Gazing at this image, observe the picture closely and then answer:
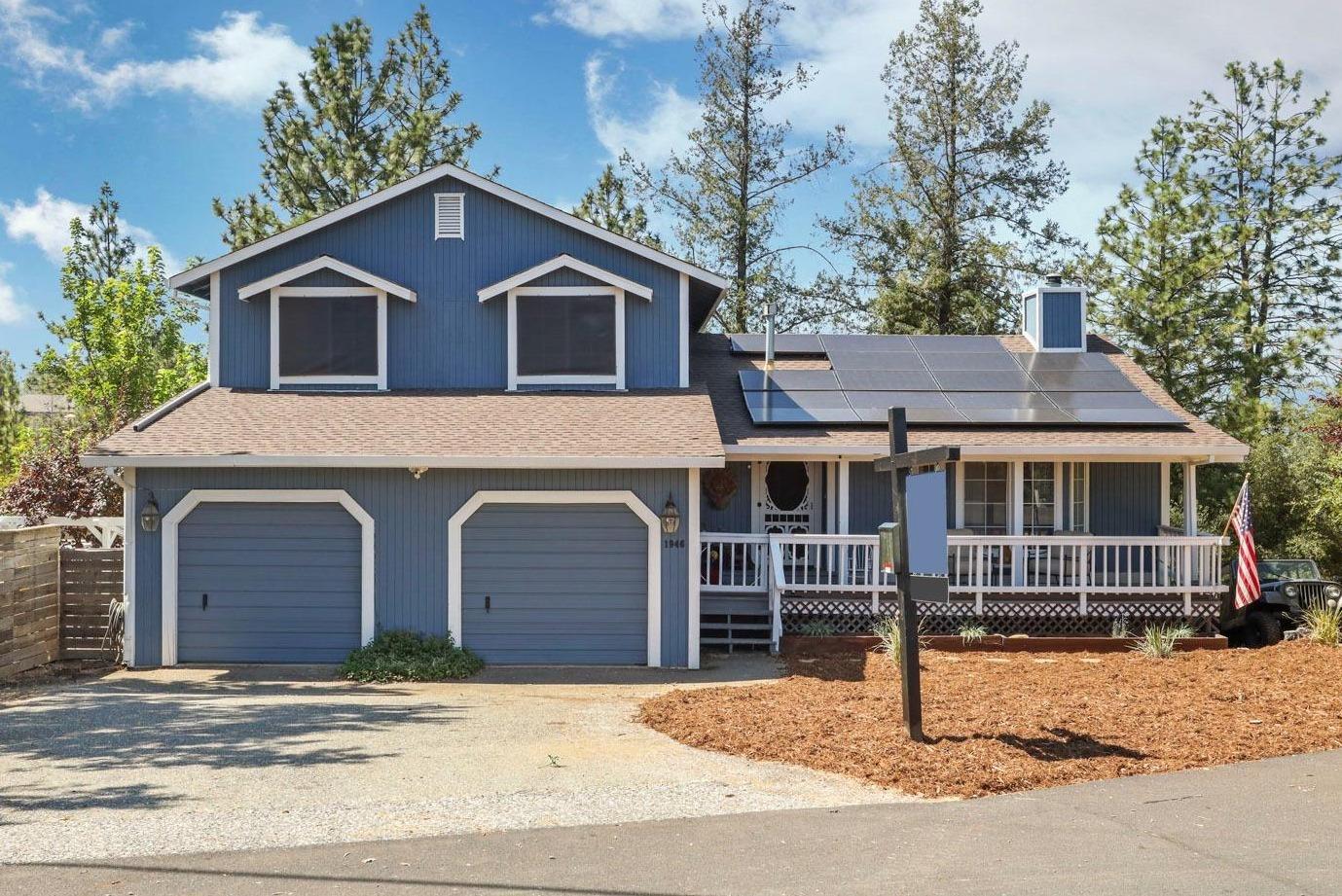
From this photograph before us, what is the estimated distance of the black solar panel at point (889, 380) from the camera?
16609 mm

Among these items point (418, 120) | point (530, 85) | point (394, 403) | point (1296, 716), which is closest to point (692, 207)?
point (530, 85)

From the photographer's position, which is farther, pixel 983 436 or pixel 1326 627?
pixel 983 436

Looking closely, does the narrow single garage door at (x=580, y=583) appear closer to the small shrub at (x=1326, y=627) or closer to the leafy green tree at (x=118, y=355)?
the small shrub at (x=1326, y=627)

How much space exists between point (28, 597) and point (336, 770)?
22.2 ft

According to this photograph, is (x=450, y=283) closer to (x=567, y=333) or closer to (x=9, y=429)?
(x=567, y=333)

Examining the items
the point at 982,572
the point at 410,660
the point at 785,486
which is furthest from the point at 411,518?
the point at 982,572

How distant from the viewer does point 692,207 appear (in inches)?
1141

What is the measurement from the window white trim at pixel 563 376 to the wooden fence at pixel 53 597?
18.1 ft

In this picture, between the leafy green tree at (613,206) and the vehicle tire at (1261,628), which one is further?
the leafy green tree at (613,206)

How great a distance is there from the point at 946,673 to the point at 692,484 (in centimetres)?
358

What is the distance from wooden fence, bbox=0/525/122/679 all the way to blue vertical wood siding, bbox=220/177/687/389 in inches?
124

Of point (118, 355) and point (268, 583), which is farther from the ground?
point (118, 355)

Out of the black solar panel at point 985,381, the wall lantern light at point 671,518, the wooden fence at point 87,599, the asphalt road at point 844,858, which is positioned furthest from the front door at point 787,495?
the asphalt road at point 844,858

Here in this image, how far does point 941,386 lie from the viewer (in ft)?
54.6
